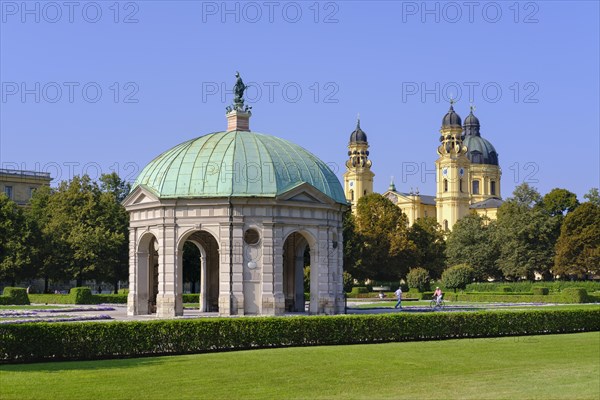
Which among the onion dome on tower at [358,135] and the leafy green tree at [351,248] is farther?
the onion dome on tower at [358,135]

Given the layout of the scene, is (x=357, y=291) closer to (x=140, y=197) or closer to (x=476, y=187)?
(x=140, y=197)

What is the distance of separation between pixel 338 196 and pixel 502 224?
3032 inches

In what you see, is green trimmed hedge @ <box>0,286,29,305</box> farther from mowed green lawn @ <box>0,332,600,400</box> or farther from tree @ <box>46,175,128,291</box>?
mowed green lawn @ <box>0,332,600,400</box>

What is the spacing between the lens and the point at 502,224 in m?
122

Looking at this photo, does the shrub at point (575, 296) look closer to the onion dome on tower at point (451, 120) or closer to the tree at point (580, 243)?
the tree at point (580, 243)

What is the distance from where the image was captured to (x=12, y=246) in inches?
3236

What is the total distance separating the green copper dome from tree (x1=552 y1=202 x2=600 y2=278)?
65.6 meters

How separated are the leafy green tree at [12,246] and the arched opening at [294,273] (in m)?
38.9

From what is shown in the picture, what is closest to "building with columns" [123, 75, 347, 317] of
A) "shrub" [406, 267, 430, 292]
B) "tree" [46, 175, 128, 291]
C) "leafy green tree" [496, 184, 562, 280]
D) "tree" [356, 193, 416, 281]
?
"tree" [46, 175, 128, 291]

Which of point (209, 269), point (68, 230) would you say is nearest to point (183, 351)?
point (209, 269)

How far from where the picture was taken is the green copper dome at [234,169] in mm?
46156

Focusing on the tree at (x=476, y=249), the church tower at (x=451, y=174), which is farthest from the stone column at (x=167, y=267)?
the church tower at (x=451, y=174)

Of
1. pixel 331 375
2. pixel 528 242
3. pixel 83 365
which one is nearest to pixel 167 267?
pixel 83 365

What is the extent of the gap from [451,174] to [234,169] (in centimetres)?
13774
